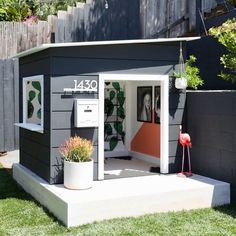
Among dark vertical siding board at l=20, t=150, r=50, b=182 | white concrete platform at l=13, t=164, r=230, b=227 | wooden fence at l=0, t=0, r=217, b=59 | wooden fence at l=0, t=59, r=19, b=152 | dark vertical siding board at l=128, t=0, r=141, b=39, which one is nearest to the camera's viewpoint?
white concrete platform at l=13, t=164, r=230, b=227

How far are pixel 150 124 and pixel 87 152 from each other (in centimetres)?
285

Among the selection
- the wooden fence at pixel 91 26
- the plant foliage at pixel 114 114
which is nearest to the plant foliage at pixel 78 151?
the plant foliage at pixel 114 114

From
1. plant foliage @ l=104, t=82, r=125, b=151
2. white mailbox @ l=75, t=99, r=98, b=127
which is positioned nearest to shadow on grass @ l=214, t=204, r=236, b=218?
white mailbox @ l=75, t=99, r=98, b=127

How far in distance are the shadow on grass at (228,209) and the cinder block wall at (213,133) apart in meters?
0.16

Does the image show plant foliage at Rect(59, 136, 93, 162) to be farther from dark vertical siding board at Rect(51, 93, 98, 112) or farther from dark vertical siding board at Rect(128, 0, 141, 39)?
dark vertical siding board at Rect(128, 0, 141, 39)

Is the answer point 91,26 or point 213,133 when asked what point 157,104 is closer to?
point 213,133

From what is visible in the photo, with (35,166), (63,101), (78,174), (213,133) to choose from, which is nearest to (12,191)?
(35,166)

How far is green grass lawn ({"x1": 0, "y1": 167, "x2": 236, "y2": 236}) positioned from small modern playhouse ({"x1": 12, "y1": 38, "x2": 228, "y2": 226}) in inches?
13.6

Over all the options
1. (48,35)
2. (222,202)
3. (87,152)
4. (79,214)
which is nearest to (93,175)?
(87,152)

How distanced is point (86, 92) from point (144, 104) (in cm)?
248

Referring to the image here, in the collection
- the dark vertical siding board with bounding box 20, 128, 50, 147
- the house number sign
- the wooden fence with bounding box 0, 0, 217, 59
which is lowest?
the dark vertical siding board with bounding box 20, 128, 50, 147

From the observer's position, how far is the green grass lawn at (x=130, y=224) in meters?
5.22

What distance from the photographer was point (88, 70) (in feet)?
21.5

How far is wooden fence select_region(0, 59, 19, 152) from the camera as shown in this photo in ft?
34.4
